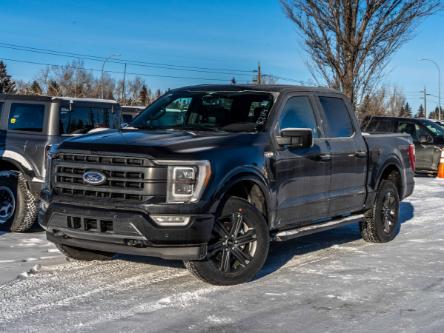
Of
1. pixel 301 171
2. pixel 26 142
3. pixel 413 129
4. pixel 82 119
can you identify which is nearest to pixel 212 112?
pixel 301 171

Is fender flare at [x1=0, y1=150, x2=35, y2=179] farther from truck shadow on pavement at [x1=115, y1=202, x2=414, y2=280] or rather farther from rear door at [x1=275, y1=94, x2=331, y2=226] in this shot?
rear door at [x1=275, y1=94, x2=331, y2=226]

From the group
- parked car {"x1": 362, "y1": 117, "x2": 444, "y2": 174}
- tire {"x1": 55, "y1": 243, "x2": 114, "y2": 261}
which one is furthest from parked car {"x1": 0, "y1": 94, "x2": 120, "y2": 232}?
parked car {"x1": 362, "y1": 117, "x2": 444, "y2": 174}

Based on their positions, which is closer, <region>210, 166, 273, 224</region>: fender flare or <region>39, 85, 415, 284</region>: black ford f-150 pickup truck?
<region>39, 85, 415, 284</region>: black ford f-150 pickup truck

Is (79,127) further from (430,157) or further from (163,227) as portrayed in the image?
(430,157)

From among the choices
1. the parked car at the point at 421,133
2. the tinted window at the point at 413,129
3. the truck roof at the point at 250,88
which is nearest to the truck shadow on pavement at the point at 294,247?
the truck roof at the point at 250,88

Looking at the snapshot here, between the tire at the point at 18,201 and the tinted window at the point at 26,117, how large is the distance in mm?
598

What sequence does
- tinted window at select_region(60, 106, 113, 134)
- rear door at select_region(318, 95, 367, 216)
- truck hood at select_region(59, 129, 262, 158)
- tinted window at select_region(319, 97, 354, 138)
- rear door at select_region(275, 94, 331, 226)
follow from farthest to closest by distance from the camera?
1. tinted window at select_region(60, 106, 113, 134)
2. tinted window at select_region(319, 97, 354, 138)
3. rear door at select_region(318, 95, 367, 216)
4. rear door at select_region(275, 94, 331, 226)
5. truck hood at select_region(59, 129, 262, 158)

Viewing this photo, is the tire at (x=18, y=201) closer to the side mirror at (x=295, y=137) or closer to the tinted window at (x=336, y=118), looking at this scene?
the side mirror at (x=295, y=137)

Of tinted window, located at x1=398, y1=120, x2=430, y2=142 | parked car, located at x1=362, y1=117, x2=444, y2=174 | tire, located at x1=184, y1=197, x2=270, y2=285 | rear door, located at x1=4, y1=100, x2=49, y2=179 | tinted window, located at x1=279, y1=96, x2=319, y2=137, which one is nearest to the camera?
tire, located at x1=184, y1=197, x2=270, y2=285

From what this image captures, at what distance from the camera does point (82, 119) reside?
8758 mm

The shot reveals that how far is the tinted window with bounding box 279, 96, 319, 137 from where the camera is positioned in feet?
22.6

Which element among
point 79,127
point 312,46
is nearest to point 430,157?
point 312,46

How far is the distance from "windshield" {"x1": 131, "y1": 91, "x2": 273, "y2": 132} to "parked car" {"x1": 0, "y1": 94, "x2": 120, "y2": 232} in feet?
4.40

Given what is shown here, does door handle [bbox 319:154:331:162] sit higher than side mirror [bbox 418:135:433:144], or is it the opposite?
side mirror [bbox 418:135:433:144]
